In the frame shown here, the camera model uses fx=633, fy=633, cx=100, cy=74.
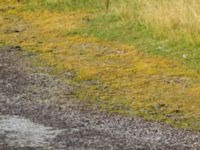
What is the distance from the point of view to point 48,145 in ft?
31.4

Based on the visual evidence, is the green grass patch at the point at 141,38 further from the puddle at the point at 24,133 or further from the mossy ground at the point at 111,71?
the puddle at the point at 24,133

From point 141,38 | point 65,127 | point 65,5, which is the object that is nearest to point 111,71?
point 141,38

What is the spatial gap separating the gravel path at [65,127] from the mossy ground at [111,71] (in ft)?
1.54

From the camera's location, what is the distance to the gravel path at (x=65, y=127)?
964 cm

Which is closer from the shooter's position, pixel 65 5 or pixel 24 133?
pixel 24 133

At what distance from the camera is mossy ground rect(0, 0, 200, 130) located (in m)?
11.8

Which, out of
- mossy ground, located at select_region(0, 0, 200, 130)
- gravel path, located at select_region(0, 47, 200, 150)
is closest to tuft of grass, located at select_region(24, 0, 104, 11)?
mossy ground, located at select_region(0, 0, 200, 130)

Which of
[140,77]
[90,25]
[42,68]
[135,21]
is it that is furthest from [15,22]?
[140,77]

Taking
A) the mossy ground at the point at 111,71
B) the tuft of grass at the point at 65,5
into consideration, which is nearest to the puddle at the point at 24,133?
the mossy ground at the point at 111,71

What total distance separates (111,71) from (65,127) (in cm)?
405

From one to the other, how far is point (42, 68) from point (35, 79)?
99 centimetres

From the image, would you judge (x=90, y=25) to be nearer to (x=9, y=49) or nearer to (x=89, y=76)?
(x=9, y=49)

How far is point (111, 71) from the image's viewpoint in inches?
565

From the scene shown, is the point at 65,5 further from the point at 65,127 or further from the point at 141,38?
the point at 65,127
